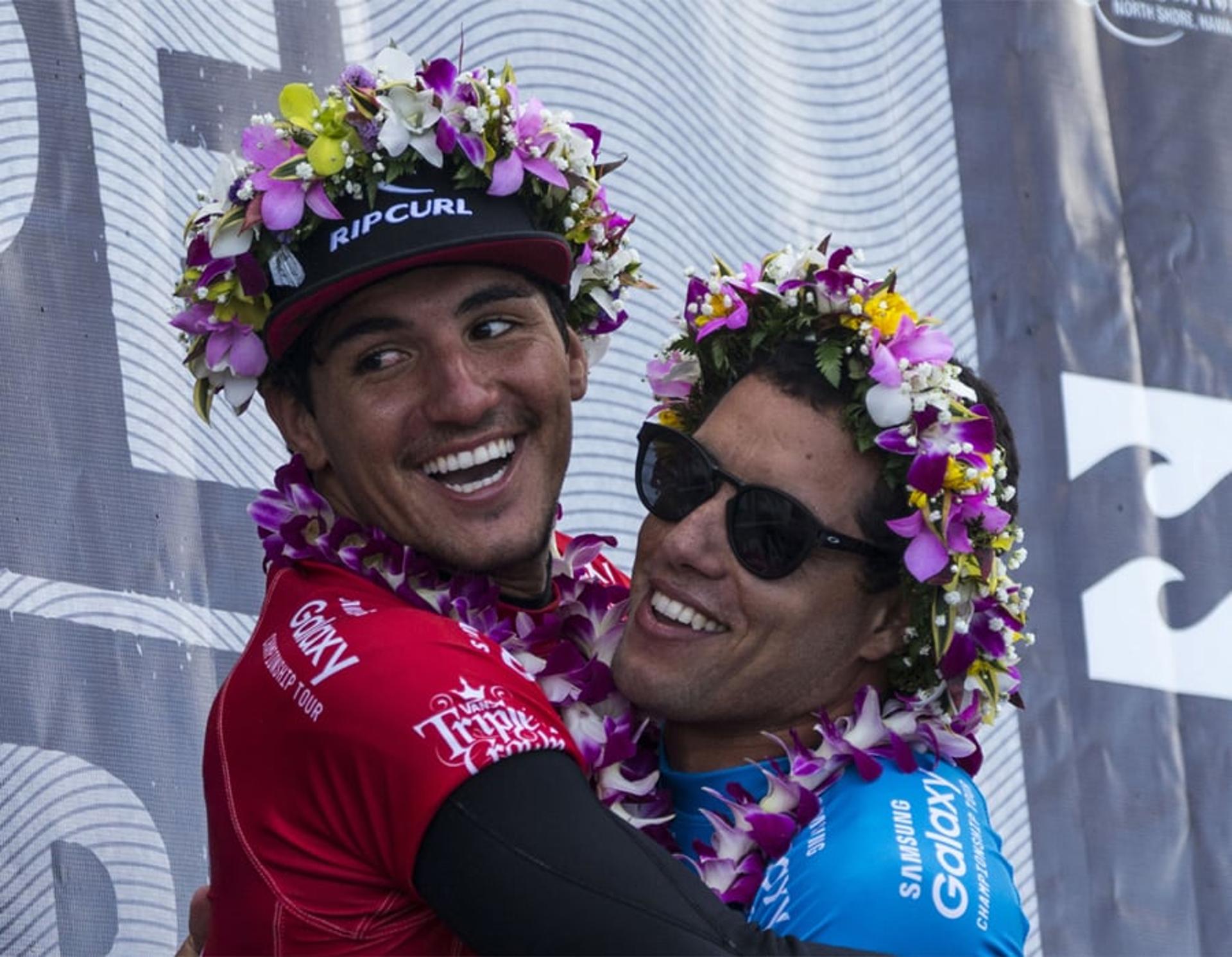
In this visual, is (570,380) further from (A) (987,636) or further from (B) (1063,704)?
(B) (1063,704)

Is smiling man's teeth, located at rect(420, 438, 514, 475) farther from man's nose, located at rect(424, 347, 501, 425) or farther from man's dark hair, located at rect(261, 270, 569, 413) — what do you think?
man's dark hair, located at rect(261, 270, 569, 413)

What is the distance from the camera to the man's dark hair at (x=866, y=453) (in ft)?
11.3

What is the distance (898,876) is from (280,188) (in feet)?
4.59

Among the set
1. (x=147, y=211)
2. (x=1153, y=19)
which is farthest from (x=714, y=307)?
(x=1153, y=19)

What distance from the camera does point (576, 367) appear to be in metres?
3.72

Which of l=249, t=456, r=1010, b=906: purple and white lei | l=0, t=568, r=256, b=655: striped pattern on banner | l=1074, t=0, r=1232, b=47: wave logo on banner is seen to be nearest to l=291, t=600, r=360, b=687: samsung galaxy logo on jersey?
l=249, t=456, r=1010, b=906: purple and white lei

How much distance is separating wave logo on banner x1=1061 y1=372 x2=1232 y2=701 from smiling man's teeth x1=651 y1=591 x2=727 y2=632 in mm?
2279

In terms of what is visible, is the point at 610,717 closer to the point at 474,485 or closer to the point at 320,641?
the point at 474,485

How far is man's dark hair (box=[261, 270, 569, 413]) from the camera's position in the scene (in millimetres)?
3451

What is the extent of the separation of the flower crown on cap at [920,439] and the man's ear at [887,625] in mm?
27

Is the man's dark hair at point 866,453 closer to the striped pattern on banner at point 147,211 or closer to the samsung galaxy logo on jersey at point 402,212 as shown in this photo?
the samsung galaxy logo on jersey at point 402,212

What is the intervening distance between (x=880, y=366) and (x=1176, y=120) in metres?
2.71

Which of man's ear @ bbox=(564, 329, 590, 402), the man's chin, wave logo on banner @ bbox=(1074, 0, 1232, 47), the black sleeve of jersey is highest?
wave logo on banner @ bbox=(1074, 0, 1232, 47)

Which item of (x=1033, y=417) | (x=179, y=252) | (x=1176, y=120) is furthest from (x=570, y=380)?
(x=1176, y=120)
